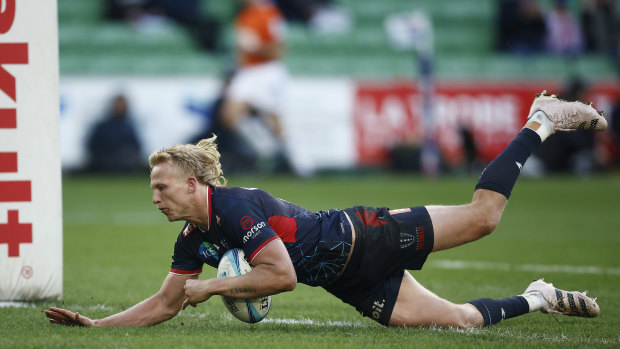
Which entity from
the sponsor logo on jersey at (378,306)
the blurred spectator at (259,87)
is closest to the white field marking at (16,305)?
the sponsor logo on jersey at (378,306)

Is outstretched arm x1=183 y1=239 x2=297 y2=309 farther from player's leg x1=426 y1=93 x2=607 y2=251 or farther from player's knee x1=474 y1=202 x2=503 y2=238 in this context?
player's knee x1=474 y1=202 x2=503 y2=238

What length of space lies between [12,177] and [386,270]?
Answer: 297cm

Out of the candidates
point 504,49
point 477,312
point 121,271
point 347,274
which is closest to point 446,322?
point 477,312

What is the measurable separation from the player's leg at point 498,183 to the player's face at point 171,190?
1.56 m

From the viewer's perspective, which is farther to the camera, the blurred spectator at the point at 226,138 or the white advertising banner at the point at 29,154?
the blurred spectator at the point at 226,138

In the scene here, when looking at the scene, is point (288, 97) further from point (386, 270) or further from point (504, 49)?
point (386, 270)

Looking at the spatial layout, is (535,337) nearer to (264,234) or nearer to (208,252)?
(264,234)

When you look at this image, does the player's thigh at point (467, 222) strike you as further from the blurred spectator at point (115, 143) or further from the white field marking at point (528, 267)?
the blurred spectator at point (115, 143)

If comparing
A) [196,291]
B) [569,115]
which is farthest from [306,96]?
[196,291]

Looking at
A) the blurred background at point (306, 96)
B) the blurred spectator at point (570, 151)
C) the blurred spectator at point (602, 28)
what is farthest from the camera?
the blurred spectator at point (602, 28)

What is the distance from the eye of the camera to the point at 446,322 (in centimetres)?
561

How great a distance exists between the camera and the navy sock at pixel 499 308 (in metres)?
5.76

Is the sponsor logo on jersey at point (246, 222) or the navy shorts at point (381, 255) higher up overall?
the sponsor logo on jersey at point (246, 222)

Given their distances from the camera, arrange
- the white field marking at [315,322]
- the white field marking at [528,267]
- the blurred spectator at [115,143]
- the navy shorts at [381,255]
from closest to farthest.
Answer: the navy shorts at [381,255] < the white field marking at [315,322] < the white field marking at [528,267] < the blurred spectator at [115,143]
